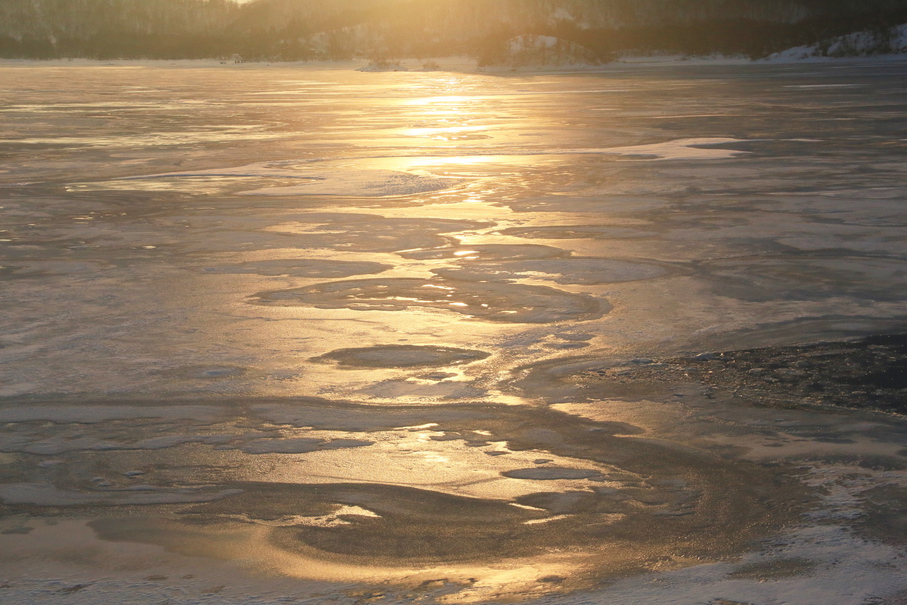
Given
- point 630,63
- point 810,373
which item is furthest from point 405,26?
point 810,373

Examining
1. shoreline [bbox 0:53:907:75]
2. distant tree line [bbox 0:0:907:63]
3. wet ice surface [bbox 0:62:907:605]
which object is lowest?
wet ice surface [bbox 0:62:907:605]

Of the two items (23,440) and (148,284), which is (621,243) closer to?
(148,284)

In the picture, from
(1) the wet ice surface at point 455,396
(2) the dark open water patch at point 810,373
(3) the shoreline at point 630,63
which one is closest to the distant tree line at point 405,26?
(3) the shoreline at point 630,63

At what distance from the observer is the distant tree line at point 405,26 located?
250 ft

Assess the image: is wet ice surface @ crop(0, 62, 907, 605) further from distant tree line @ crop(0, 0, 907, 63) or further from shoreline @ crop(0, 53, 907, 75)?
distant tree line @ crop(0, 0, 907, 63)

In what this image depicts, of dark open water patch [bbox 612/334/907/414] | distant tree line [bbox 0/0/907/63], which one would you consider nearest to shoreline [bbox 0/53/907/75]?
distant tree line [bbox 0/0/907/63]

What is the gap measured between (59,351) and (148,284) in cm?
124

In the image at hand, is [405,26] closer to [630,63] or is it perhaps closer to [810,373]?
[630,63]

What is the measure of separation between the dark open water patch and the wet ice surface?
16 mm

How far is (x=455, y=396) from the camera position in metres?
3.59

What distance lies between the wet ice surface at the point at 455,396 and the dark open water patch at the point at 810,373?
2 cm

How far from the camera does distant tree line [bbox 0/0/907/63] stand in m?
76.1

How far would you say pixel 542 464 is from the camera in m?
3.04

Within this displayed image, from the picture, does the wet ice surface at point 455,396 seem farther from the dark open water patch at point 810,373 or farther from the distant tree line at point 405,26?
the distant tree line at point 405,26
